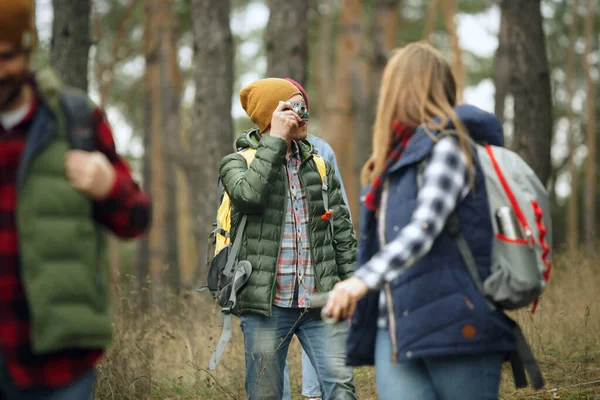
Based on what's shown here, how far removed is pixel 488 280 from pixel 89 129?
1.44m

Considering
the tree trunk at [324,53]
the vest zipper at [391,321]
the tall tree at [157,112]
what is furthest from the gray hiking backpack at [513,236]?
the tree trunk at [324,53]

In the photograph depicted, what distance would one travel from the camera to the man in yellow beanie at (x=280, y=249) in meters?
4.29

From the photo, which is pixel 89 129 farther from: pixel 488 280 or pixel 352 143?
pixel 352 143

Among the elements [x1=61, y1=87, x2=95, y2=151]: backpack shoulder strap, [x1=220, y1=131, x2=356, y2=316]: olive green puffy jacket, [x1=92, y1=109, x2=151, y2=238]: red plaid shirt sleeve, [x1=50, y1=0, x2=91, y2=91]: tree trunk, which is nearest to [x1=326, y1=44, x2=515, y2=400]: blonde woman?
[x1=92, y1=109, x2=151, y2=238]: red plaid shirt sleeve

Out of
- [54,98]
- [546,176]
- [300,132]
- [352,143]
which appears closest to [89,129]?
[54,98]

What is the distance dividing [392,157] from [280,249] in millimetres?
1388

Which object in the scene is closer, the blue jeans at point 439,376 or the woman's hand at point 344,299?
the woman's hand at point 344,299

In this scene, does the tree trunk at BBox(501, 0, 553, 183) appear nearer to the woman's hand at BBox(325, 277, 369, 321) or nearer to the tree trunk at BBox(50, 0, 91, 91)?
the tree trunk at BBox(50, 0, 91, 91)

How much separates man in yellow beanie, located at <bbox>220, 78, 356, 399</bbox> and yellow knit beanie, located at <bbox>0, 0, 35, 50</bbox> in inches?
74.4

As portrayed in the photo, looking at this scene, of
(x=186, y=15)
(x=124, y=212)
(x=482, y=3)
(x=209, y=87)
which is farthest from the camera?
(x=482, y=3)

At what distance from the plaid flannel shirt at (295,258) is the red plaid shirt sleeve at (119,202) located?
175 centimetres

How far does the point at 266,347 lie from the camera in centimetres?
435

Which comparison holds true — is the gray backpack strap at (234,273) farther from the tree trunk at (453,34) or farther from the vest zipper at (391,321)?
the tree trunk at (453,34)

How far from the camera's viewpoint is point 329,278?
4480mm
